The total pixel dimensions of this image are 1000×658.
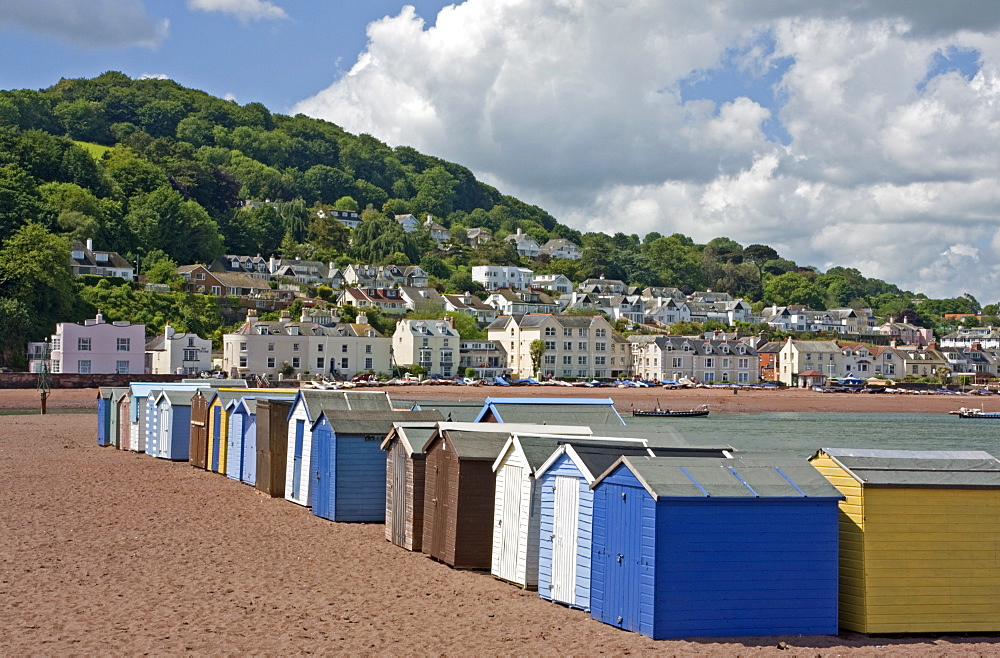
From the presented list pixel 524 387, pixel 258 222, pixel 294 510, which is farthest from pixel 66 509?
pixel 258 222

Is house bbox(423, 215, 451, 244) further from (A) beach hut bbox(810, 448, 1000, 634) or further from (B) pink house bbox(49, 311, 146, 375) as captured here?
(A) beach hut bbox(810, 448, 1000, 634)

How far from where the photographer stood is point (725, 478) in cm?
1326

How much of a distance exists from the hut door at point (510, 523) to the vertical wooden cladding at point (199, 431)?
16538 mm

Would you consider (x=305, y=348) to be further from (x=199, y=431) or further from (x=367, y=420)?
(x=367, y=420)

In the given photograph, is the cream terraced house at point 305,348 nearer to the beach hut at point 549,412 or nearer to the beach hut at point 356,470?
the beach hut at point 549,412

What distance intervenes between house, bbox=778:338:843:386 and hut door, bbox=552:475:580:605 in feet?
354

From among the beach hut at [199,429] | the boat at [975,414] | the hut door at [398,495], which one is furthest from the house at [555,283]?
the hut door at [398,495]

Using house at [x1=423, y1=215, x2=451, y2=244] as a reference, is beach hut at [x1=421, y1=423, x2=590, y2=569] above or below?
below

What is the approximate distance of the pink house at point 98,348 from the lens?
246ft

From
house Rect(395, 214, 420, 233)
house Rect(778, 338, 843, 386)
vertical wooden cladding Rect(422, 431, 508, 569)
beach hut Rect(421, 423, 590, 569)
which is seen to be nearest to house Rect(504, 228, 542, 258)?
house Rect(395, 214, 420, 233)

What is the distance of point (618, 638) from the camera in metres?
12.7

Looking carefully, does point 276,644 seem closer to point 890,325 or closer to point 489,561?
point 489,561

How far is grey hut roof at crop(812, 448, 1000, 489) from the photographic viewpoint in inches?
530

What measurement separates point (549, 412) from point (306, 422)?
17.9ft
